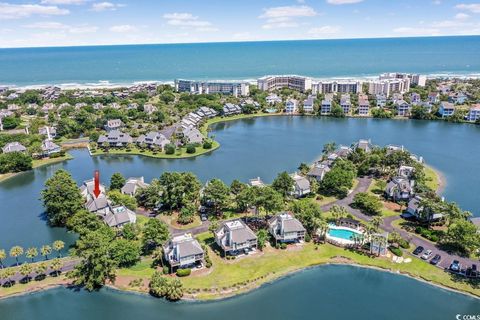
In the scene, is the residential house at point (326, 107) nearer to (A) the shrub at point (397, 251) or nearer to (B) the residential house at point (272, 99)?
(B) the residential house at point (272, 99)

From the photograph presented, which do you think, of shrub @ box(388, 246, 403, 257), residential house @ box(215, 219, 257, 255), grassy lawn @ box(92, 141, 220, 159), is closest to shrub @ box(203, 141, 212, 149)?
grassy lawn @ box(92, 141, 220, 159)

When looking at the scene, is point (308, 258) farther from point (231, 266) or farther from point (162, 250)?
point (162, 250)

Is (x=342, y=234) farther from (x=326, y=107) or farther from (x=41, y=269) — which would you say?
(x=326, y=107)

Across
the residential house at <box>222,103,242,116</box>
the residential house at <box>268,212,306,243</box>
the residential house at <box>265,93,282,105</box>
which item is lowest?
the residential house at <box>268,212,306,243</box>

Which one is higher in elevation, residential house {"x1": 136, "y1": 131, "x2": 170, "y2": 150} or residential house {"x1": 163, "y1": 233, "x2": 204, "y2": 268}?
residential house {"x1": 136, "y1": 131, "x2": 170, "y2": 150}

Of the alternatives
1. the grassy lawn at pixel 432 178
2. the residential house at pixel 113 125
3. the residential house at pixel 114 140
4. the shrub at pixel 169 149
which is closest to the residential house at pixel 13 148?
the residential house at pixel 114 140

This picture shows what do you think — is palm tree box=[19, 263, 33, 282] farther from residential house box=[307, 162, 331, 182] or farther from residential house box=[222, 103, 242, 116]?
residential house box=[222, 103, 242, 116]

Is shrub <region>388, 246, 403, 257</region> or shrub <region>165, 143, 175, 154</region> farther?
shrub <region>165, 143, 175, 154</region>
